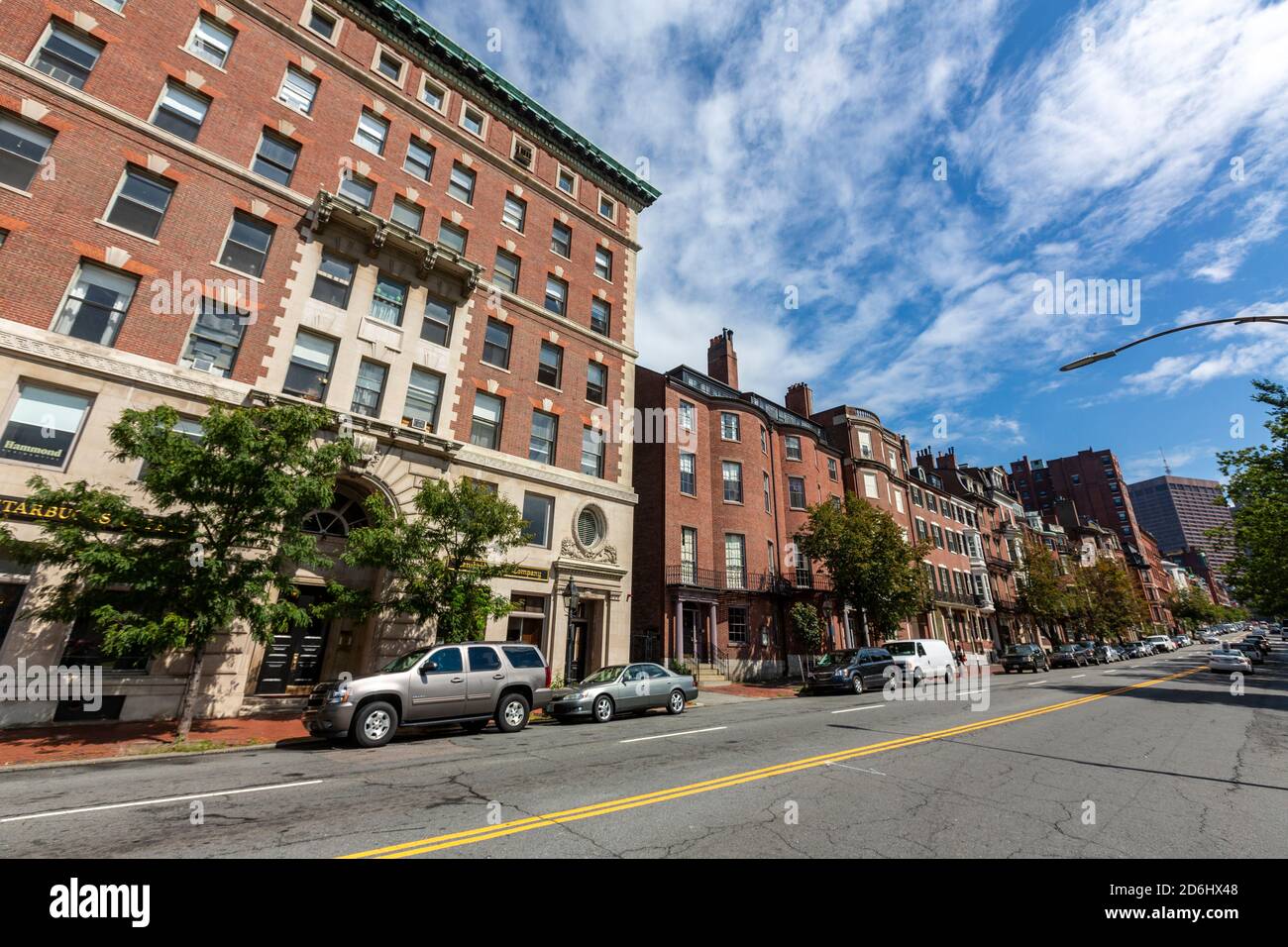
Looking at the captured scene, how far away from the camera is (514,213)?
23703 millimetres

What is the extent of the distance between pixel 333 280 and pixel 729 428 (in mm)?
19590

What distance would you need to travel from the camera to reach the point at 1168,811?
6203 millimetres

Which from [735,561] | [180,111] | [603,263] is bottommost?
[735,561]

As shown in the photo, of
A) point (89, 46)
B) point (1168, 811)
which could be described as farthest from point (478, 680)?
point (89, 46)

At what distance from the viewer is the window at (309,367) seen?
1629cm

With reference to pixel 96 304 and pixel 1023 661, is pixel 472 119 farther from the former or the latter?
pixel 1023 661

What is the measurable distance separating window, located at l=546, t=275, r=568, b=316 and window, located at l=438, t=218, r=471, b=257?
3834mm

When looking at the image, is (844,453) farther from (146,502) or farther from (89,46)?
(89,46)

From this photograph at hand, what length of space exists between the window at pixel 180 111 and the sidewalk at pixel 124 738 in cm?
1582

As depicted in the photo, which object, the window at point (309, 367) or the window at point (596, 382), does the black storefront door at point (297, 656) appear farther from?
the window at point (596, 382)

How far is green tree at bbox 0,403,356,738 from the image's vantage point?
10.2 meters

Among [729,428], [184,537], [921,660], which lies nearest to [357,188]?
[184,537]

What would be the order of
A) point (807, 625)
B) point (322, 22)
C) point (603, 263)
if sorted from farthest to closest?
1. point (807, 625)
2. point (603, 263)
3. point (322, 22)

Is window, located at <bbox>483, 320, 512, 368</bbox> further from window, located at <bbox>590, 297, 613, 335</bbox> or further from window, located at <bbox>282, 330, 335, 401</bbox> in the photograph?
window, located at <bbox>282, 330, 335, 401</bbox>
